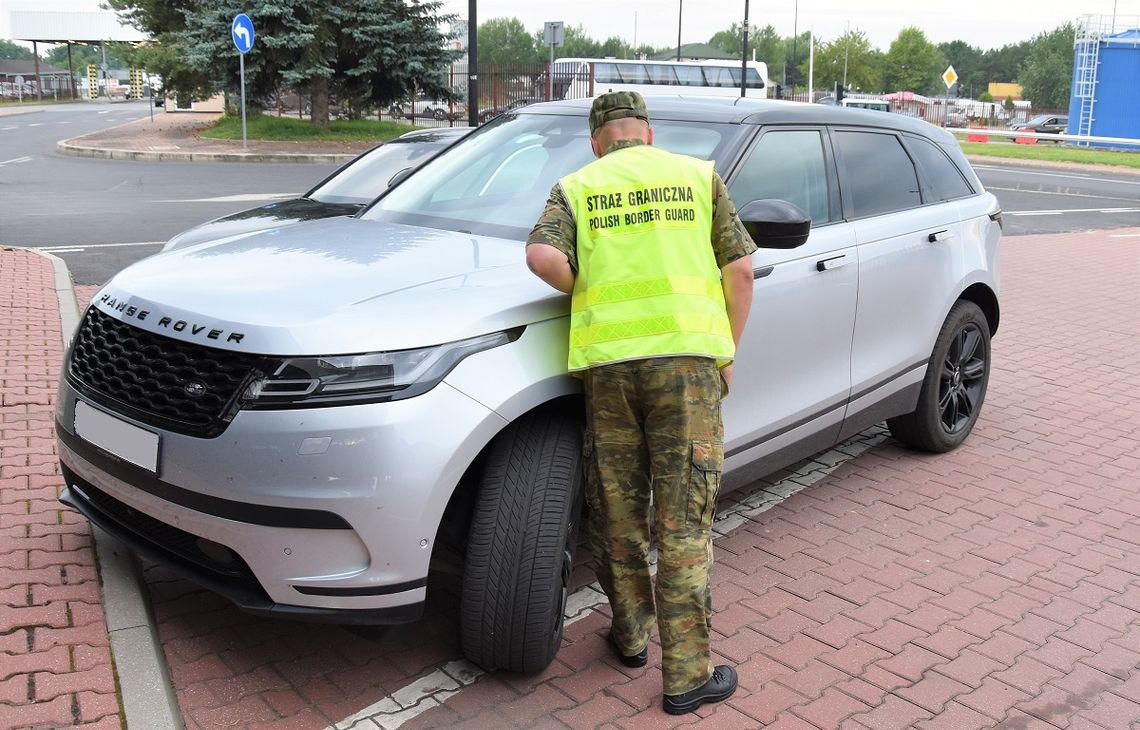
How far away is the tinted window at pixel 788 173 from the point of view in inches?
160

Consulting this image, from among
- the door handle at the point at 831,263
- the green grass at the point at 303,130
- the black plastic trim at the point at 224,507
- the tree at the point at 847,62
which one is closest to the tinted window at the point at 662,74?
the green grass at the point at 303,130

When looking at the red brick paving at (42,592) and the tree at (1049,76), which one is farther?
the tree at (1049,76)

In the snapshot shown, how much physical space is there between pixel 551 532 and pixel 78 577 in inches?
70.2

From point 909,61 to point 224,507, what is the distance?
341ft

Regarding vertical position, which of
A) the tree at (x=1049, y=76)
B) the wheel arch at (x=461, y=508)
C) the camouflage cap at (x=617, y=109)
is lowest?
the wheel arch at (x=461, y=508)

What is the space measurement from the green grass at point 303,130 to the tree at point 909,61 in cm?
7710

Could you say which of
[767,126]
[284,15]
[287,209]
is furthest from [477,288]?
[284,15]

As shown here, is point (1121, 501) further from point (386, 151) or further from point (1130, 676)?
point (386, 151)

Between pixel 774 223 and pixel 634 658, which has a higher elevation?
pixel 774 223

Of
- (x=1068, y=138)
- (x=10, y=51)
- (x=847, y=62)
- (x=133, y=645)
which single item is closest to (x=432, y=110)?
(x=1068, y=138)

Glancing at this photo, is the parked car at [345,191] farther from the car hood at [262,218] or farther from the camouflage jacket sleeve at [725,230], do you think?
the camouflage jacket sleeve at [725,230]

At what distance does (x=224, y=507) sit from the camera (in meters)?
2.86

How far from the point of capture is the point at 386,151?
8.99m

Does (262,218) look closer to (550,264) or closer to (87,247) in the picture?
(87,247)
